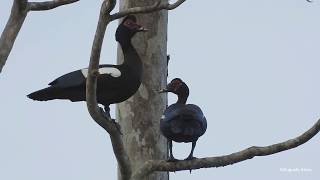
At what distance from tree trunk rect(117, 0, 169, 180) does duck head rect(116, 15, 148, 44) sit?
2.71ft

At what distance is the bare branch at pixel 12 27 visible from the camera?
6.47 metres

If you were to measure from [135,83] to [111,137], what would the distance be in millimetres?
1085

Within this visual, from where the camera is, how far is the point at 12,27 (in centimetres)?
658

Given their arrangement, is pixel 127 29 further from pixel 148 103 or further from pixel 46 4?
pixel 148 103

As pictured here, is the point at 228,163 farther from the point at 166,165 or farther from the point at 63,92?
the point at 63,92

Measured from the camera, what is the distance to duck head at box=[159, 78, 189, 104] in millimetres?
7547

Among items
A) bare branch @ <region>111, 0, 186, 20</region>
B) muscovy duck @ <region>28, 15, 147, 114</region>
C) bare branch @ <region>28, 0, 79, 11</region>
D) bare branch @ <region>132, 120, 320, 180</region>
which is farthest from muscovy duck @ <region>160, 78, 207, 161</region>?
bare branch @ <region>28, 0, 79, 11</region>

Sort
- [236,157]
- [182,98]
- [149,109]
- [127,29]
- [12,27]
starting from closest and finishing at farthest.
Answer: [236,157]
[12,27]
[127,29]
[182,98]
[149,109]

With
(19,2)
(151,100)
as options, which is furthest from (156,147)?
(19,2)

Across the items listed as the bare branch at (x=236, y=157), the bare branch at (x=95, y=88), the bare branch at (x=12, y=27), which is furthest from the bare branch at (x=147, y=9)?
the bare branch at (x=236, y=157)

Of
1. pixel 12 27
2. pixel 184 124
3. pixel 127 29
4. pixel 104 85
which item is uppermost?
pixel 127 29

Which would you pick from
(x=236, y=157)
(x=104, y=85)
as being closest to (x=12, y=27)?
(x=104, y=85)

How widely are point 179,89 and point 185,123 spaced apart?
0.62 m

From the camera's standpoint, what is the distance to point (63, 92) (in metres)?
A: 7.13
